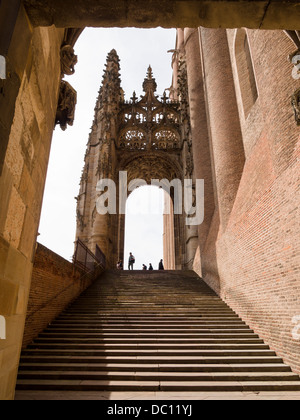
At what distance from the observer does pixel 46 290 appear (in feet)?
21.5

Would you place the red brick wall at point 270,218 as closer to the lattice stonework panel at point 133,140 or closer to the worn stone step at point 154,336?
the worn stone step at point 154,336

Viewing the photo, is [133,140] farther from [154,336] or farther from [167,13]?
[167,13]

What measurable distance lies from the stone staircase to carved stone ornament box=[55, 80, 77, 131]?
4.01 metres

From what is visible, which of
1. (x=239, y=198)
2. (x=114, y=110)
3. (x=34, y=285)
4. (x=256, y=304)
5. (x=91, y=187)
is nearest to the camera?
(x=34, y=285)

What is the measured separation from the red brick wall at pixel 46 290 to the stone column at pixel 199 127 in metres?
6.42

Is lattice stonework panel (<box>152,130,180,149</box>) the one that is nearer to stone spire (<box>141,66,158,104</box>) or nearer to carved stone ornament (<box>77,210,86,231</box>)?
stone spire (<box>141,66,158,104</box>)

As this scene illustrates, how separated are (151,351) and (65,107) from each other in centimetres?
484

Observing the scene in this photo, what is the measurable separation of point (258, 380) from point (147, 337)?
8.16ft

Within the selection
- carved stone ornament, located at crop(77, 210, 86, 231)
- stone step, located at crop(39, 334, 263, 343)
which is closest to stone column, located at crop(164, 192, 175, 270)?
carved stone ornament, located at crop(77, 210, 86, 231)

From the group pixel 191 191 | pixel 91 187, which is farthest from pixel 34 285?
pixel 91 187

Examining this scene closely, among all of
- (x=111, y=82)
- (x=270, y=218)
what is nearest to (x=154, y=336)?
(x=270, y=218)

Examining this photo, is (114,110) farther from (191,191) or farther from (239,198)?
(239,198)

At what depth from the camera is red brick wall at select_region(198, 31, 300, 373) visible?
504 cm

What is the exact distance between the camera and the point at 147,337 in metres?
6.15
